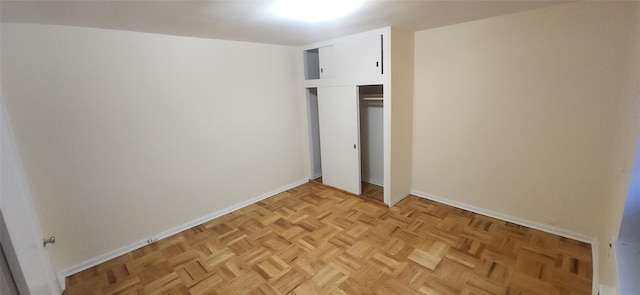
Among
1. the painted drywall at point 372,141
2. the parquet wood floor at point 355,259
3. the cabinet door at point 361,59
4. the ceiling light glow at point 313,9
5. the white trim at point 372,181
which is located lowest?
the parquet wood floor at point 355,259

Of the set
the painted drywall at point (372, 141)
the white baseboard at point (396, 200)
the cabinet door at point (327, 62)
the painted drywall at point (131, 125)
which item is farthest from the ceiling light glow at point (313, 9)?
the white baseboard at point (396, 200)

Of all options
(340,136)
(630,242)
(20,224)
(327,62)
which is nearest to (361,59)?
(327,62)

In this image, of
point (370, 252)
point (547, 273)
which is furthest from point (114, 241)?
point (547, 273)

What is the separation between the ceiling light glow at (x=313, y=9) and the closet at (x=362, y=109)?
2.93 feet

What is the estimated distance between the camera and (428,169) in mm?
3461

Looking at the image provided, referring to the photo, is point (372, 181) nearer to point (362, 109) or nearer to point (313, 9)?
point (362, 109)

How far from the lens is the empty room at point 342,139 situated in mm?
1998

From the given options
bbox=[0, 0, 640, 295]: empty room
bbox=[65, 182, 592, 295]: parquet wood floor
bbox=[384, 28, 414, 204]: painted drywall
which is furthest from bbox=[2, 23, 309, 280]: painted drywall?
bbox=[384, 28, 414, 204]: painted drywall

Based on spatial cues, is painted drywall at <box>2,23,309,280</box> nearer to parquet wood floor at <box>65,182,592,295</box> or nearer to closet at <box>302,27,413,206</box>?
parquet wood floor at <box>65,182,592,295</box>

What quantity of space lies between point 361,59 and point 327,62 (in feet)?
1.94

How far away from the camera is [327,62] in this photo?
3582mm

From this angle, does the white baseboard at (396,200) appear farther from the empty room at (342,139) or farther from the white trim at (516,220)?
the white trim at (516,220)

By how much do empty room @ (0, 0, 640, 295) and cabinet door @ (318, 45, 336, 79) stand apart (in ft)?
0.09

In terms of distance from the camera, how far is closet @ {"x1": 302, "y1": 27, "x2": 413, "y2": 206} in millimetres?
3021
